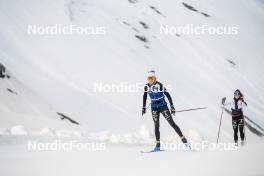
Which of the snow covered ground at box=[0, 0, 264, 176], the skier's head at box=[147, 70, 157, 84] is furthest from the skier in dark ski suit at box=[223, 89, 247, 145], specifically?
the skier's head at box=[147, 70, 157, 84]

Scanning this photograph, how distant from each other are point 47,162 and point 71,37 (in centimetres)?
3150

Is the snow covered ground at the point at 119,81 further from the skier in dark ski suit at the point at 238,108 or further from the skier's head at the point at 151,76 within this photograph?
the skier's head at the point at 151,76

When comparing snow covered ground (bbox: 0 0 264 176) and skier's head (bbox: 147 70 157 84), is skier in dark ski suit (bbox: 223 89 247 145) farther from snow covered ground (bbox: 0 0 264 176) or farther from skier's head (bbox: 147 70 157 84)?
skier's head (bbox: 147 70 157 84)

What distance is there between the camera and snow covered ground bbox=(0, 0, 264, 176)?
9.26 meters

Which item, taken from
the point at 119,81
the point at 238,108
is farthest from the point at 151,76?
the point at 119,81

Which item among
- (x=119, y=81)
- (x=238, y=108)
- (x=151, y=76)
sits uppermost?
(x=119, y=81)

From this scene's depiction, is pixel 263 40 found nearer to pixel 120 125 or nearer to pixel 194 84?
pixel 194 84

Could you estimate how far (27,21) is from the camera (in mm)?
39031

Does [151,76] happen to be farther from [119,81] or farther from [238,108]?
[119,81]

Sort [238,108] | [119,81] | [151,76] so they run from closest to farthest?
[151,76], [238,108], [119,81]

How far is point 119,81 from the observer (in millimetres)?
35031

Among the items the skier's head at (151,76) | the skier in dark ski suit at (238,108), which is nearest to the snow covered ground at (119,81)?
the skier in dark ski suit at (238,108)

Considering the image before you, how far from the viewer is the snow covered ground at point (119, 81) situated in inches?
365

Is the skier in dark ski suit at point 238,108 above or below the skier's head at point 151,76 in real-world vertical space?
below
